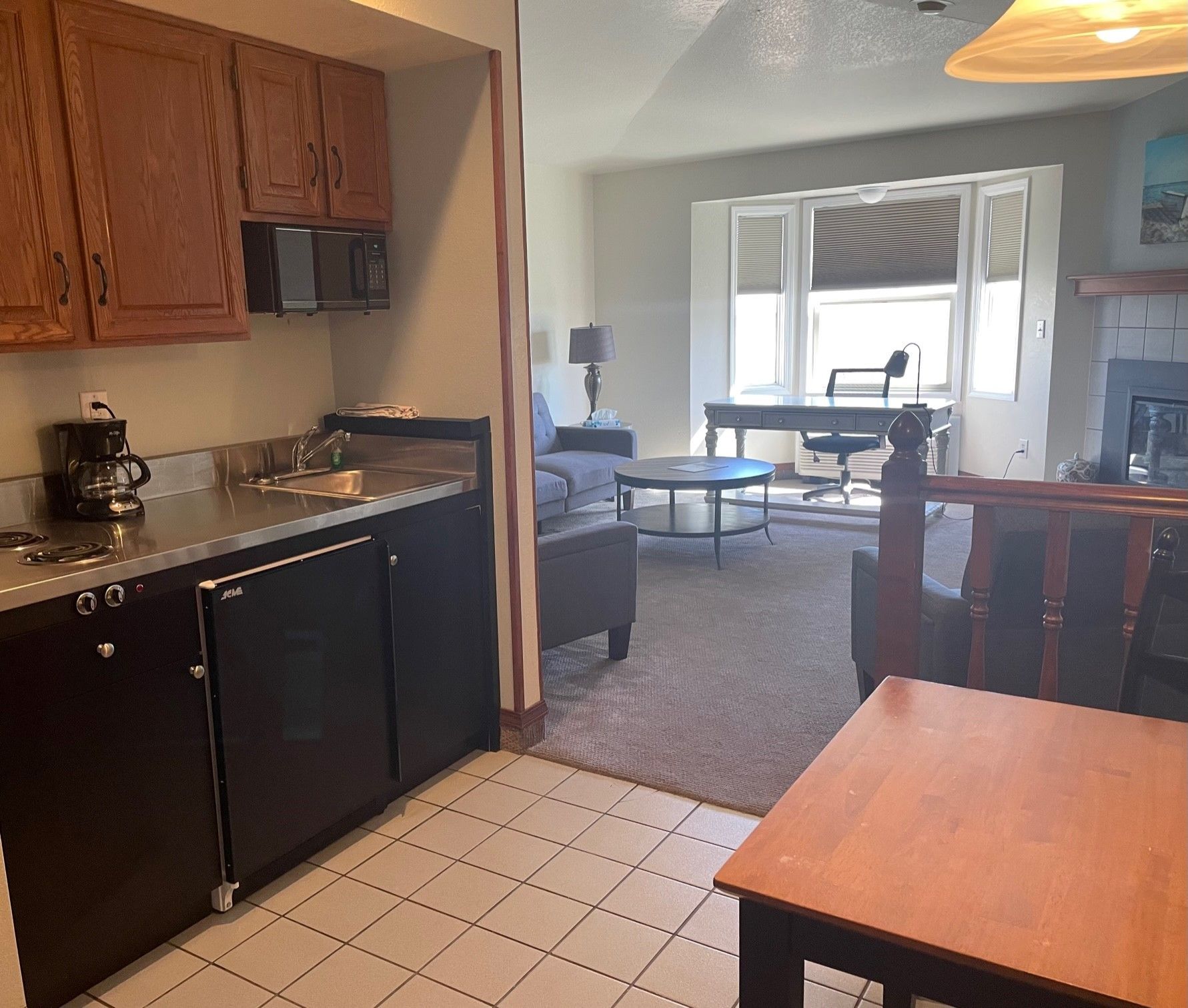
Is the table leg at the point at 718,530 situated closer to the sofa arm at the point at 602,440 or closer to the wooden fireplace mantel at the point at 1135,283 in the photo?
the sofa arm at the point at 602,440

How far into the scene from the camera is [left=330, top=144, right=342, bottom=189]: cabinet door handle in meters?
2.80

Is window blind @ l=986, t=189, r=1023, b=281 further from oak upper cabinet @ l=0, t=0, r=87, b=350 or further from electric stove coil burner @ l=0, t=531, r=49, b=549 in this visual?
electric stove coil burner @ l=0, t=531, r=49, b=549

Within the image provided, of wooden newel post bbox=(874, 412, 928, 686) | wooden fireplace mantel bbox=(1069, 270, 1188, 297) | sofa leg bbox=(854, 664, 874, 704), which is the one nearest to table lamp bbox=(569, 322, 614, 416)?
wooden fireplace mantel bbox=(1069, 270, 1188, 297)

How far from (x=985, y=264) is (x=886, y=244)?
0.73 meters

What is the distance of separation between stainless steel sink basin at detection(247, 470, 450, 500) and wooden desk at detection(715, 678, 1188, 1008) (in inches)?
64.5

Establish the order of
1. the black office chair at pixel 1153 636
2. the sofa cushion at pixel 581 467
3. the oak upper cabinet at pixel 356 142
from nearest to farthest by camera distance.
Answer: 1. the black office chair at pixel 1153 636
2. the oak upper cabinet at pixel 356 142
3. the sofa cushion at pixel 581 467

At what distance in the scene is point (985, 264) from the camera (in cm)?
685

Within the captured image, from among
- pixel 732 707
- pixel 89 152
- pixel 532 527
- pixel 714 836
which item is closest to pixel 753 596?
pixel 732 707

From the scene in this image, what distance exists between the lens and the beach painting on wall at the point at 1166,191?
4.92m

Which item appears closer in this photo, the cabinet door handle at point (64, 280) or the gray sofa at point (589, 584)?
the cabinet door handle at point (64, 280)

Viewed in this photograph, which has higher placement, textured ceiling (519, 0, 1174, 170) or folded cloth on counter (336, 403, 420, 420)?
textured ceiling (519, 0, 1174, 170)

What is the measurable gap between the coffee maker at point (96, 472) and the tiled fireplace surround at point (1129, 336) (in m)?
4.92

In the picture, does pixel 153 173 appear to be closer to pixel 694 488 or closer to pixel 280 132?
pixel 280 132

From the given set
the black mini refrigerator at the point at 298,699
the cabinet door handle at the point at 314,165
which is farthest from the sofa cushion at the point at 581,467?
the black mini refrigerator at the point at 298,699
